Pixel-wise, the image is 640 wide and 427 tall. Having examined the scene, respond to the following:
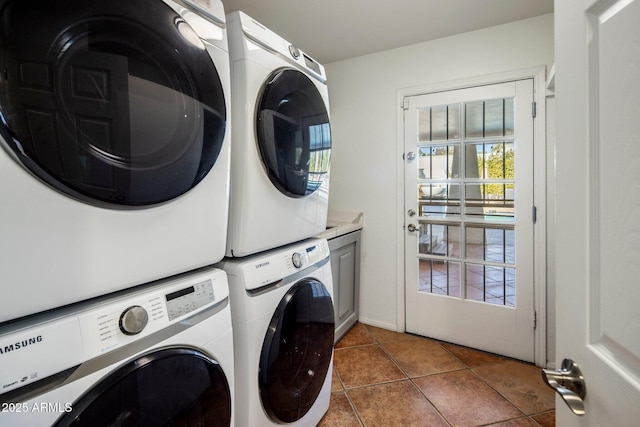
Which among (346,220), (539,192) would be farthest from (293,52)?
(539,192)

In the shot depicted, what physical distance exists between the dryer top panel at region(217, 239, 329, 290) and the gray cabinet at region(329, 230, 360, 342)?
0.76m

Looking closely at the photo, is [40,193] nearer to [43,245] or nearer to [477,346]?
[43,245]

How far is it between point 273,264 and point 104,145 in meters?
0.65

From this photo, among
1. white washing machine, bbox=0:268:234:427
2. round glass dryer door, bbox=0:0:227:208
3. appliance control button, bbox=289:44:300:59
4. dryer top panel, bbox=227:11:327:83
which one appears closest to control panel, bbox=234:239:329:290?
white washing machine, bbox=0:268:234:427

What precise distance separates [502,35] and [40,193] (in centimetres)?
262

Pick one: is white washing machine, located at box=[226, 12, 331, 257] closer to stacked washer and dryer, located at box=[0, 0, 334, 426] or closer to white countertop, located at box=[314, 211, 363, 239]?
stacked washer and dryer, located at box=[0, 0, 334, 426]

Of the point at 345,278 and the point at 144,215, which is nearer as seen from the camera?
the point at 144,215

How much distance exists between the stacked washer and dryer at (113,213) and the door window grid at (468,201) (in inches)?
73.0

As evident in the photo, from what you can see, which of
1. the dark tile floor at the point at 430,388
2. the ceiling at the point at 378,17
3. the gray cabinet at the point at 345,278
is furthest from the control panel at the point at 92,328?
the ceiling at the point at 378,17

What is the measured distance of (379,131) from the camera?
2.48 m

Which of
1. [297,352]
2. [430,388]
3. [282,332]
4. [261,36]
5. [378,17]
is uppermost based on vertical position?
[378,17]

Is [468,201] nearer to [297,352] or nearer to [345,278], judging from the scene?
[345,278]

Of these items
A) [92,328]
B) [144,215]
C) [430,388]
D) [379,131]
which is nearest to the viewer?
[92,328]

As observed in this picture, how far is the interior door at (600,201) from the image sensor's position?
16.4 inches
